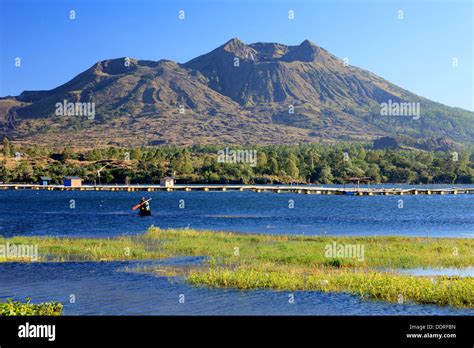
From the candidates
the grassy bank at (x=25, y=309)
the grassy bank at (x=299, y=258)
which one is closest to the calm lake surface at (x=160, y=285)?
the grassy bank at (x=299, y=258)

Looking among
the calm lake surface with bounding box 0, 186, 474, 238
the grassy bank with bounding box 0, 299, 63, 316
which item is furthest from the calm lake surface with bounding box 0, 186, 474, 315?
the grassy bank with bounding box 0, 299, 63, 316

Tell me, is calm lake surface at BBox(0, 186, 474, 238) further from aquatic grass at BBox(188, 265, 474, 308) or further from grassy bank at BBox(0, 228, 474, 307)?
aquatic grass at BBox(188, 265, 474, 308)

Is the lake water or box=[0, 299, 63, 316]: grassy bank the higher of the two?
box=[0, 299, 63, 316]: grassy bank

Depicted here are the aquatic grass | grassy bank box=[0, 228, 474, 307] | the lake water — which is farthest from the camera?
grassy bank box=[0, 228, 474, 307]

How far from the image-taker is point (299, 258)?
41250mm

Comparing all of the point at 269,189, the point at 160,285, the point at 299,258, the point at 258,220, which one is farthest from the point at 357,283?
the point at 269,189

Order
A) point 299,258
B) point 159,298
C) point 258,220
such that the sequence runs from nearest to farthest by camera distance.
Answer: point 159,298 → point 299,258 → point 258,220

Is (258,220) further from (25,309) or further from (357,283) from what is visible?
(25,309)

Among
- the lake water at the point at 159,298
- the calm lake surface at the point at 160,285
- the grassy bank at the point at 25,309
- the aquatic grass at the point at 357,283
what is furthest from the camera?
the aquatic grass at the point at 357,283

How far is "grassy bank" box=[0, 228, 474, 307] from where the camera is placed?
3109 centimetres

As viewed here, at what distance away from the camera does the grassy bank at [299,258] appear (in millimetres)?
31094

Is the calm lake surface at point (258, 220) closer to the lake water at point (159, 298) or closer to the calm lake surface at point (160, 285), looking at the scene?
→ the calm lake surface at point (160, 285)

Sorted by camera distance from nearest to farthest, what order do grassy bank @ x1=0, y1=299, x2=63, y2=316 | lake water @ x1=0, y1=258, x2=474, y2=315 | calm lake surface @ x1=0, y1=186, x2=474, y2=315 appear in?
grassy bank @ x1=0, y1=299, x2=63, y2=316, lake water @ x1=0, y1=258, x2=474, y2=315, calm lake surface @ x1=0, y1=186, x2=474, y2=315
